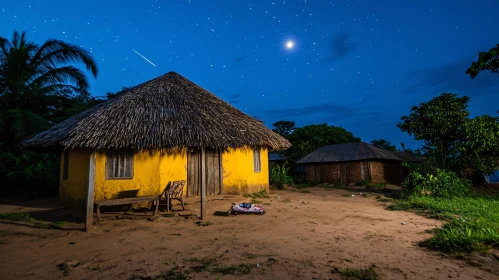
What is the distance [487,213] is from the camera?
264 inches

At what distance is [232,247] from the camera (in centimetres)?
469

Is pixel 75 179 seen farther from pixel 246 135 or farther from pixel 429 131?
pixel 429 131

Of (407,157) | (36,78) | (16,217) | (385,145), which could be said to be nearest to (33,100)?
(36,78)

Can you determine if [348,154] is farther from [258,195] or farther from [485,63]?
[485,63]

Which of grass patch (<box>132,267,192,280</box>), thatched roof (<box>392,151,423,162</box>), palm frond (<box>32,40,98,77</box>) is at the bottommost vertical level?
grass patch (<box>132,267,192,280</box>)

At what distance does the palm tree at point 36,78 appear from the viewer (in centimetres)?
1265

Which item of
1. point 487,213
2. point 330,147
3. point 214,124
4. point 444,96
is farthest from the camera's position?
point 330,147

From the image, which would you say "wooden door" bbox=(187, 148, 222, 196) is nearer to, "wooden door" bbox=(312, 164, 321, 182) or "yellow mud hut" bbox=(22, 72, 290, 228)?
"yellow mud hut" bbox=(22, 72, 290, 228)

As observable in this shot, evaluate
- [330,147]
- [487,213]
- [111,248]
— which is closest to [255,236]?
[111,248]

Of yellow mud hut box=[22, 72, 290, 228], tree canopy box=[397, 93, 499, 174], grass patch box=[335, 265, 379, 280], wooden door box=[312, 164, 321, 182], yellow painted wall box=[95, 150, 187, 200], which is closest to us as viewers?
grass patch box=[335, 265, 379, 280]

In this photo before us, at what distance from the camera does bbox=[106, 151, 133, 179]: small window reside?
830cm

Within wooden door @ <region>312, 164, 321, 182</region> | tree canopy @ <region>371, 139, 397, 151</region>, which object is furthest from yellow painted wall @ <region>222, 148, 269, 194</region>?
tree canopy @ <region>371, 139, 397, 151</region>

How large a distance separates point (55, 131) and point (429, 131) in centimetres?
1772

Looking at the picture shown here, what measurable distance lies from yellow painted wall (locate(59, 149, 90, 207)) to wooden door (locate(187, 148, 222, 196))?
3325 millimetres
